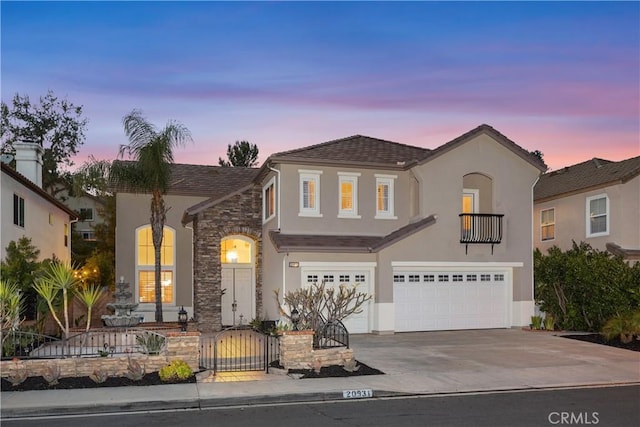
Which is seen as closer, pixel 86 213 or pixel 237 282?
pixel 237 282

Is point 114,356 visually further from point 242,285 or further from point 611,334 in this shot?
point 611,334

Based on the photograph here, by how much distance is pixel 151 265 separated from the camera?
2467 centimetres

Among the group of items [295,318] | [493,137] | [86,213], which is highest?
[493,137]

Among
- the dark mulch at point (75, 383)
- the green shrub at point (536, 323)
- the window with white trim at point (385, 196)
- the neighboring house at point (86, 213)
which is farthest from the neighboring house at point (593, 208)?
the neighboring house at point (86, 213)

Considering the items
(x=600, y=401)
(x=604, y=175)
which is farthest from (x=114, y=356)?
(x=604, y=175)

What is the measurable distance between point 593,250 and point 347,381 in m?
13.9

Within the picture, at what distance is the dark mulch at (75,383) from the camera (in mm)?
11398

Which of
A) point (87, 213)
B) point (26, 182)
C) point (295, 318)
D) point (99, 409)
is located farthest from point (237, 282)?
point (87, 213)

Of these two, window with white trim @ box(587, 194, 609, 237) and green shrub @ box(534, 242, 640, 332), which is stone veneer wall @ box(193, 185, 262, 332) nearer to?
green shrub @ box(534, 242, 640, 332)

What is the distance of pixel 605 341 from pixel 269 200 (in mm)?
11898

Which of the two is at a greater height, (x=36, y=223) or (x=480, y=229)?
(x=36, y=223)

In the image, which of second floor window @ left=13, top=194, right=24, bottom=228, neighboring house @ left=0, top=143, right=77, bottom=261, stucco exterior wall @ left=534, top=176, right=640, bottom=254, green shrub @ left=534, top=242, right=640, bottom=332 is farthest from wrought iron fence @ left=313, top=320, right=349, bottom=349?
stucco exterior wall @ left=534, top=176, right=640, bottom=254

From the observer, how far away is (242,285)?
917 inches

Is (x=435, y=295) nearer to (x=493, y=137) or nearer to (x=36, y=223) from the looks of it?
(x=493, y=137)
